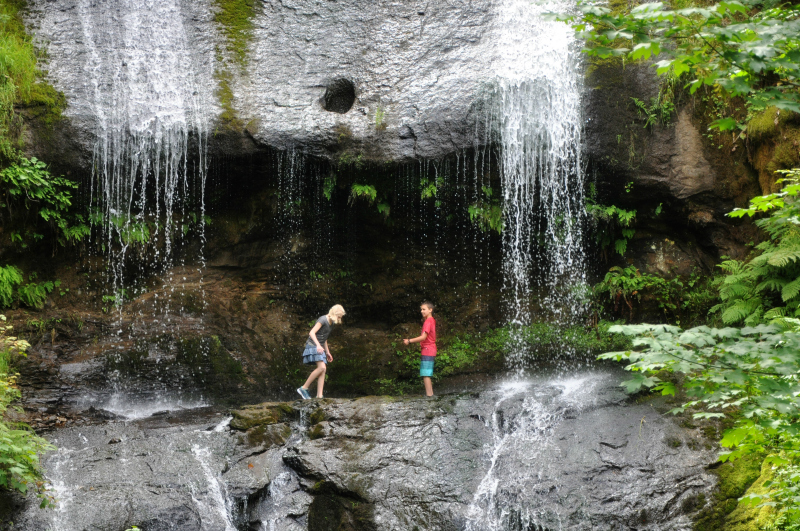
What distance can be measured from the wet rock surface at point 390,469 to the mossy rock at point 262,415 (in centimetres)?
2

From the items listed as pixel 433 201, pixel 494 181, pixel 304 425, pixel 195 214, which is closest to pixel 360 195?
pixel 433 201

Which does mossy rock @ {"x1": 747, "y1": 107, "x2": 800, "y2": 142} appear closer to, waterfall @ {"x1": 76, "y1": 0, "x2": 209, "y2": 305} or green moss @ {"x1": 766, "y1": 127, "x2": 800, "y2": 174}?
green moss @ {"x1": 766, "y1": 127, "x2": 800, "y2": 174}

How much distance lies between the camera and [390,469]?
6.93 metres

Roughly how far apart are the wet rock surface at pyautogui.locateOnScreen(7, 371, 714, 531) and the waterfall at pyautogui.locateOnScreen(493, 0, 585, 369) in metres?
3.98

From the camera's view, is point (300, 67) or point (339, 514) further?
point (300, 67)

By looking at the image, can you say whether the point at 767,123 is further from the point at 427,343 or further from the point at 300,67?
the point at 300,67

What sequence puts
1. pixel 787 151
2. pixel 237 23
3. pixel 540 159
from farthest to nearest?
pixel 237 23
pixel 540 159
pixel 787 151

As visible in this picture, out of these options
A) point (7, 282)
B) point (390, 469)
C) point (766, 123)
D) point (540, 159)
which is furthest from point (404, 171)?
point (7, 282)

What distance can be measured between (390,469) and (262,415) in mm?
2046

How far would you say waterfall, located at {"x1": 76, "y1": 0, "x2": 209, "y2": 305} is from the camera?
10.1m

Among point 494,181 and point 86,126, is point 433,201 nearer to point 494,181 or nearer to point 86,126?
point 494,181

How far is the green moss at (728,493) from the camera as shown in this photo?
19.4 ft

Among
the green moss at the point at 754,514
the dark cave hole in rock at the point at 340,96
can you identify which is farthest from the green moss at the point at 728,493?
the dark cave hole in rock at the point at 340,96

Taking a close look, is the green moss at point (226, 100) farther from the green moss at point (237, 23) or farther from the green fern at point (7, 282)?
the green fern at point (7, 282)
